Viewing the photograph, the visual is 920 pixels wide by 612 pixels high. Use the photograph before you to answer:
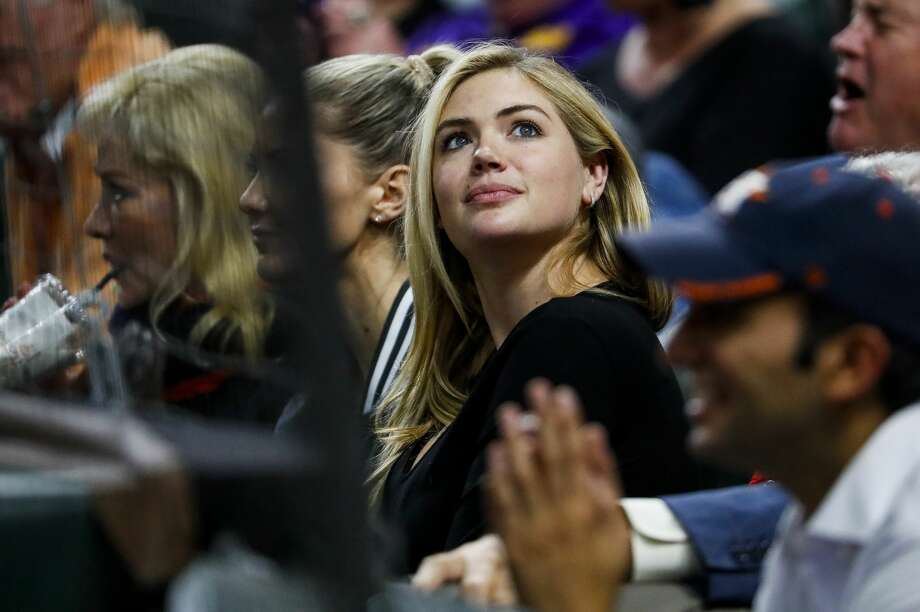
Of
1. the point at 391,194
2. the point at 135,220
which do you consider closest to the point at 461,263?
the point at 391,194

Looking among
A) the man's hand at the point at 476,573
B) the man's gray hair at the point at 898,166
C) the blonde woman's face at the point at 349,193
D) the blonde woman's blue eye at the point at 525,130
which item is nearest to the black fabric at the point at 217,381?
the man's hand at the point at 476,573

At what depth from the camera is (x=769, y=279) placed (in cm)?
178

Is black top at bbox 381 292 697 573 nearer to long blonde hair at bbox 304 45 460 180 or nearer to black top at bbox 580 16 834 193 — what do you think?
long blonde hair at bbox 304 45 460 180

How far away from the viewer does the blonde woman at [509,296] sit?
8.92 ft

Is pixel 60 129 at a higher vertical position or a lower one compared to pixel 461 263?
higher

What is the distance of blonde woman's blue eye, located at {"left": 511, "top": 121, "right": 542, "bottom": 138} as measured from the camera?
9.87 feet

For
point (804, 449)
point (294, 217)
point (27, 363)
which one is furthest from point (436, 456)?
point (294, 217)

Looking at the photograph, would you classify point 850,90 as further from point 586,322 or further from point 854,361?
point 854,361

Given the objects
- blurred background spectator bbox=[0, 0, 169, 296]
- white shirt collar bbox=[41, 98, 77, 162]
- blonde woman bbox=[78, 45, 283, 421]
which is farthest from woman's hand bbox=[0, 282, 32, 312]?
blonde woman bbox=[78, 45, 283, 421]

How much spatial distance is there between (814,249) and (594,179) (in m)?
1.34

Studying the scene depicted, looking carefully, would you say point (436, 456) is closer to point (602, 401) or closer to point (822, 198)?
point (602, 401)

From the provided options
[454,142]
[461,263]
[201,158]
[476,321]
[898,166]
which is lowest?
[476,321]

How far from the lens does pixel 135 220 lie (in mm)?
1920

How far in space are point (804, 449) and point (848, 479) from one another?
70 millimetres
